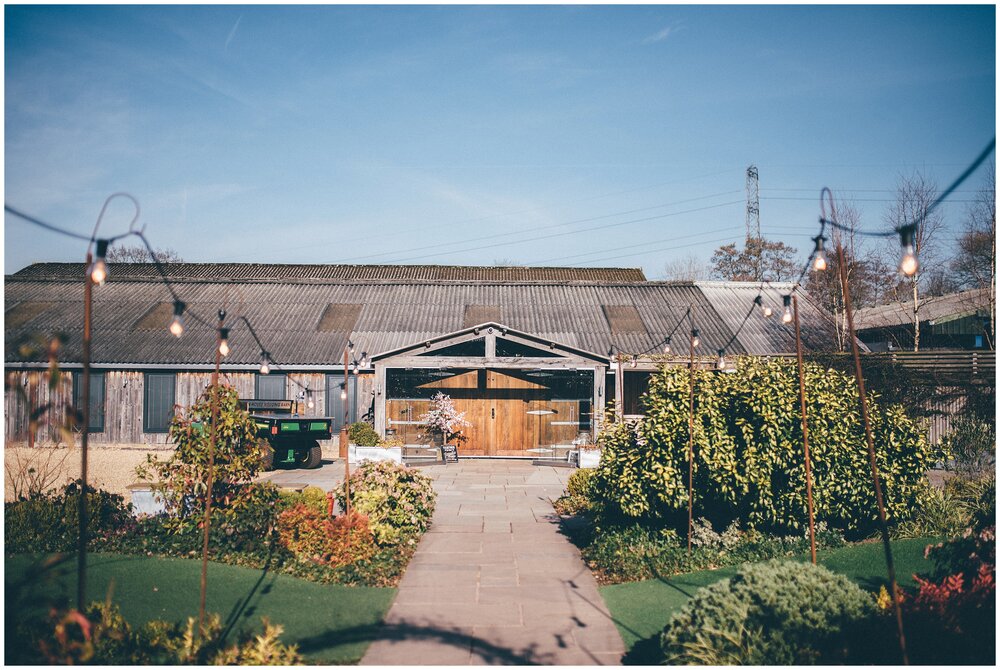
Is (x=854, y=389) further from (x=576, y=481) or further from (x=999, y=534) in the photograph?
(x=576, y=481)

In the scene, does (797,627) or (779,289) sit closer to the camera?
(797,627)

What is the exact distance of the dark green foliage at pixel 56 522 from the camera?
928cm

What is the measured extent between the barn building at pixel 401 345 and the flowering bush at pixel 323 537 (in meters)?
9.88

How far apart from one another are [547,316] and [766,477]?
16889 mm

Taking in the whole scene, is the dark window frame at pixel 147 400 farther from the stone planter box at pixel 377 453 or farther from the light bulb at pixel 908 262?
the light bulb at pixel 908 262

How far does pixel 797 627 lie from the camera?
5.61 metres

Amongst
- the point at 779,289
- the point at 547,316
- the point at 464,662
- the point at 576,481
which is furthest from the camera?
the point at 779,289

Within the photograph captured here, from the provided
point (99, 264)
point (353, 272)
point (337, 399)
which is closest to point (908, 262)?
point (99, 264)

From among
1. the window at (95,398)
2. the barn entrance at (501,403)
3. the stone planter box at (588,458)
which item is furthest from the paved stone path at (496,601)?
the window at (95,398)

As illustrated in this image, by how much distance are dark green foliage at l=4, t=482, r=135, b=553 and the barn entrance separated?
11677mm

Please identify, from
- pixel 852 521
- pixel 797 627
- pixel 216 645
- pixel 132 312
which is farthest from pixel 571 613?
pixel 132 312

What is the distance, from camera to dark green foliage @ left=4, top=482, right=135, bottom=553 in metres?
9.28

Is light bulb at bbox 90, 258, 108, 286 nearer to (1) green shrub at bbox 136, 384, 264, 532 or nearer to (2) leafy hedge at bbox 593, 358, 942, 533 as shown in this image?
(1) green shrub at bbox 136, 384, 264, 532

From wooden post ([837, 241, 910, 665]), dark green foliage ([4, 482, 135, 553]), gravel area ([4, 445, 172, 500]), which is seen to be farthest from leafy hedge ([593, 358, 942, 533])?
gravel area ([4, 445, 172, 500])
